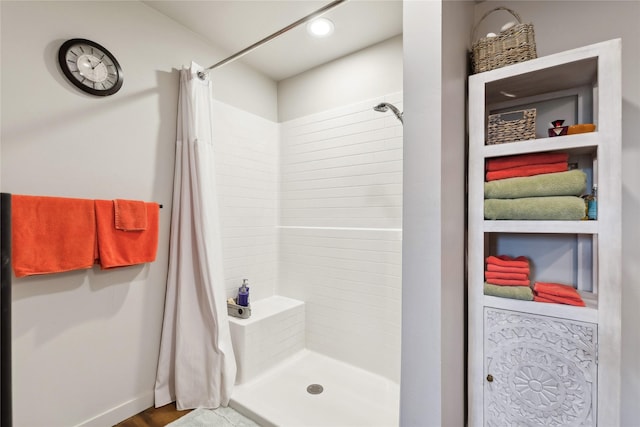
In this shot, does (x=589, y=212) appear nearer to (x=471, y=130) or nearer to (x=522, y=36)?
(x=471, y=130)

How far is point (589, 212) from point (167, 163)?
7.51 feet

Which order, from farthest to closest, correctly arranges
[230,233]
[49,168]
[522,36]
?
[230,233] → [49,168] → [522,36]

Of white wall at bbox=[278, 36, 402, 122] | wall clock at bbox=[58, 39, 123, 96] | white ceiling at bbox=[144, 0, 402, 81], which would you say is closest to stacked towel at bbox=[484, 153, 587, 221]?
white wall at bbox=[278, 36, 402, 122]

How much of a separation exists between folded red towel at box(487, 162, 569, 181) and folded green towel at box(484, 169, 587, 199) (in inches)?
0.8

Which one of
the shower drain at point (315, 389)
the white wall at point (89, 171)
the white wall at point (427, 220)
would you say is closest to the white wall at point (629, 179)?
the white wall at point (427, 220)

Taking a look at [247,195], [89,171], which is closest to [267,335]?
[247,195]

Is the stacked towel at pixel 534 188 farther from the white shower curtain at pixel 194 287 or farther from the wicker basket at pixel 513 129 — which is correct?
Result: the white shower curtain at pixel 194 287

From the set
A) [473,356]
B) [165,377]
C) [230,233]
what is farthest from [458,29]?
[165,377]

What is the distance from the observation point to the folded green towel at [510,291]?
128 cm

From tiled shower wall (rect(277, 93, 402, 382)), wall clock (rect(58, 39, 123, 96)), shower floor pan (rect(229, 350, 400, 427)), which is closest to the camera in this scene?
wall clock (rect(58, 39, 123, 96))

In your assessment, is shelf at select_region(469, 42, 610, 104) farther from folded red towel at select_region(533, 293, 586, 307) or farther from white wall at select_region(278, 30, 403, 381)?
folded red towel at select_region(533, 293, 586, 307)

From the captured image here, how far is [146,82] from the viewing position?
1860 mm

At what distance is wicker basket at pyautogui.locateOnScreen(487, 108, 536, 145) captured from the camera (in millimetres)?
1311

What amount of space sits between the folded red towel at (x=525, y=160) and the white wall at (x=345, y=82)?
3.37 feet
